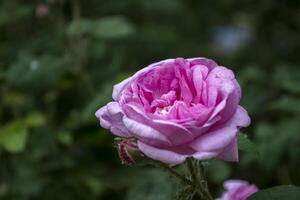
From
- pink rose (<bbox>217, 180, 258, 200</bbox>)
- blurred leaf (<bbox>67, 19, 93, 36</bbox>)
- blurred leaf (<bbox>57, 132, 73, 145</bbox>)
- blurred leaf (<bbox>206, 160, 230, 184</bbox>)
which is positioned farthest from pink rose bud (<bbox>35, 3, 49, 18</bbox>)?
pink rose (<bbox>217, 180, 258, 200</bbox>)

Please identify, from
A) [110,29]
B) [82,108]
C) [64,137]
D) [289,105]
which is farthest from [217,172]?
[110,29]

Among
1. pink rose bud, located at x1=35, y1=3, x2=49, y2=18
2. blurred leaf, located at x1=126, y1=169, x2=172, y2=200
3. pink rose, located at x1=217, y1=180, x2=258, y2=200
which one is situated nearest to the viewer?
pink rose, located at x1=217, y1=180, x2=258, y2=200

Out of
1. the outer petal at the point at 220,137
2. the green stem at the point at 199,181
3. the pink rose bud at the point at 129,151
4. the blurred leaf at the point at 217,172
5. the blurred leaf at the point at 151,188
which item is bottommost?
the blurred leaf at the point at 217,172

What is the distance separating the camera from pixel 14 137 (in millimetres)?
1989

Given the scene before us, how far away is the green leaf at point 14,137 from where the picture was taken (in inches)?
77.2

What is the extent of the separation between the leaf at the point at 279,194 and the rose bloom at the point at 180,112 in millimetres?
108

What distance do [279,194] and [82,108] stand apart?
4.35 ft

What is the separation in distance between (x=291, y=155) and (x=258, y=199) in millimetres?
844

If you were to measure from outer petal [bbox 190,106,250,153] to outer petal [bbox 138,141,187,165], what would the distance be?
1.2 inches

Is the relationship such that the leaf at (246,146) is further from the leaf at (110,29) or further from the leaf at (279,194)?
the leaf at (110,29)

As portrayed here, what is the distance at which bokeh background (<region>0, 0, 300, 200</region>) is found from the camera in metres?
2.04

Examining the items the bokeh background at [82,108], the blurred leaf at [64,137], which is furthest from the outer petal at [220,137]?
the blurred leaf at [64,137]

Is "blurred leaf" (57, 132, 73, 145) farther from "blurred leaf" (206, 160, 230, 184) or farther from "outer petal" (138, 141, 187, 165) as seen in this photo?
"outer petal" (138, 141, 187, 165)

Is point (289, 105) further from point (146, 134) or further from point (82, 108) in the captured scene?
point (146, 134)
